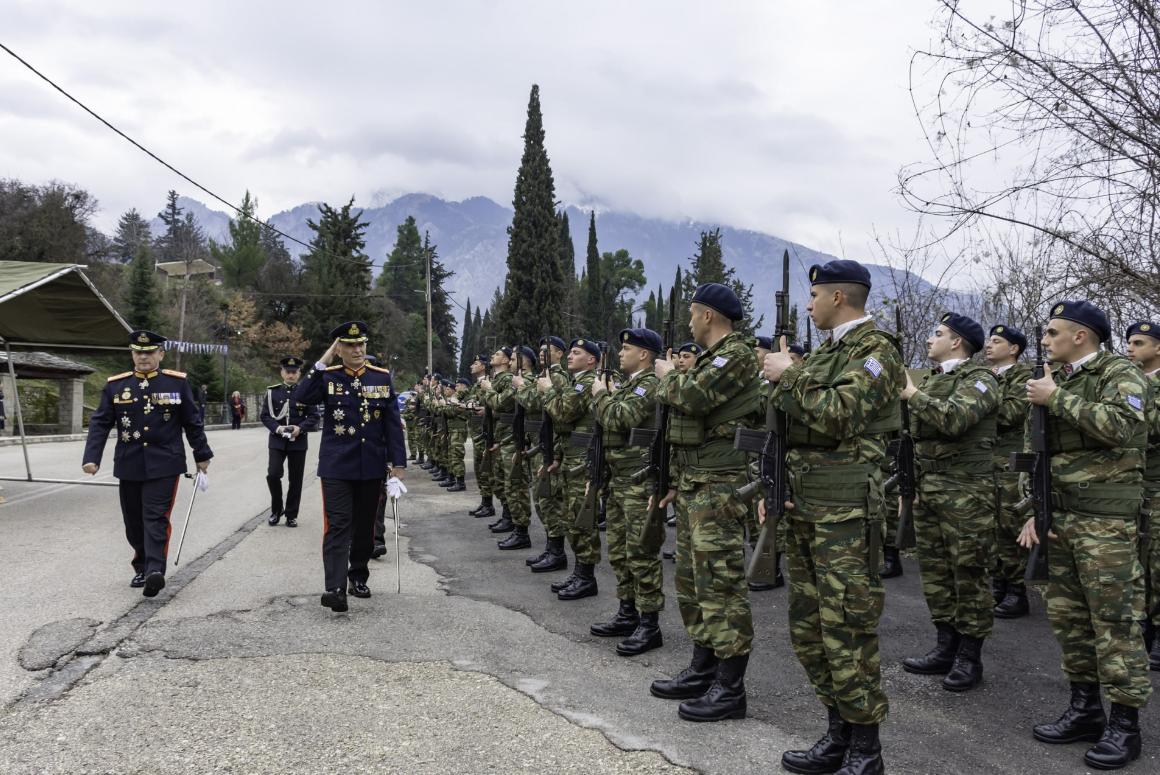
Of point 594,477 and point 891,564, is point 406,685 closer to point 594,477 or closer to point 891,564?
point 594,477

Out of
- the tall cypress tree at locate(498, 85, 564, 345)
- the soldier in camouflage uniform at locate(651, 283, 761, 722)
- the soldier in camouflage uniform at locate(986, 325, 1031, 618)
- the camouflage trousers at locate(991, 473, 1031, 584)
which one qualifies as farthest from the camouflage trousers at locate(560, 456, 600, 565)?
the tall cypress tree at locate(498, 85, 564, 345)

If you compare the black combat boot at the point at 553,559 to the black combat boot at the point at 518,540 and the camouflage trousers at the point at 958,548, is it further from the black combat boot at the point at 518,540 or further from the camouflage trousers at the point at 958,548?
the camouflage trousers at the point at 958,548

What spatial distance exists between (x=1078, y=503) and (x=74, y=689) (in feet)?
16.5

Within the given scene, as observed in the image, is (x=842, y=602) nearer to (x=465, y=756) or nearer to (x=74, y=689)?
(x=465, y=756)

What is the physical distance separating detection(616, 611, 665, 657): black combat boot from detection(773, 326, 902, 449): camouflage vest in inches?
75.6

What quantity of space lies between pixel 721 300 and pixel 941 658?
8.15 ft

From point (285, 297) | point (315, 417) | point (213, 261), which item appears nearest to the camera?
point (315, 417)

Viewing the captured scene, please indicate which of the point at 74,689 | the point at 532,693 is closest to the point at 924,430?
the point at 532,693

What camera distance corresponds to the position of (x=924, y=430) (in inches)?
189

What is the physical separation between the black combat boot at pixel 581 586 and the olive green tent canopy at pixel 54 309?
7.93 meters

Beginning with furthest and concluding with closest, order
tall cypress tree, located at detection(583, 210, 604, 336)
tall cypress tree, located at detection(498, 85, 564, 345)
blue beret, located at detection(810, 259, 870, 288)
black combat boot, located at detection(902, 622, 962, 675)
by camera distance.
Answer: tall cypress tree, located at detection(583, 210, 604, 336) → tall cypress tree, located at detection(498, 85, 564, 345) → black combat boot, located at detection(902, 622, 962, 675) → blue beret, located at detection(810, 259, 870, 288)

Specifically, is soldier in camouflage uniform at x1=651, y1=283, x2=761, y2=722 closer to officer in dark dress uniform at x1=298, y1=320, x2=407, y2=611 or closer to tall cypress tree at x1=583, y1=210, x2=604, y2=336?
officer in dark dress uniform at x1=298, y1=320, x2=407, y2=611

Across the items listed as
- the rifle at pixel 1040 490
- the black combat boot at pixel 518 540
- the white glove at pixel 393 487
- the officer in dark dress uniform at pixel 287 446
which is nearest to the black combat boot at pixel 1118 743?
the rifle at pixel 1040 490

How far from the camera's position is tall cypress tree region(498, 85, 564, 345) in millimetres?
33281
